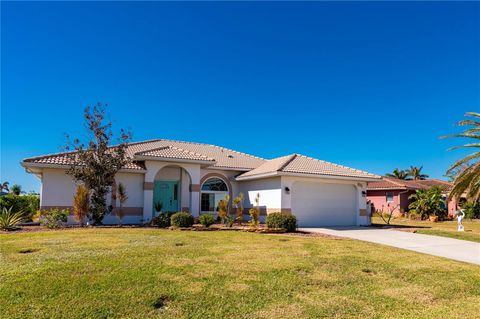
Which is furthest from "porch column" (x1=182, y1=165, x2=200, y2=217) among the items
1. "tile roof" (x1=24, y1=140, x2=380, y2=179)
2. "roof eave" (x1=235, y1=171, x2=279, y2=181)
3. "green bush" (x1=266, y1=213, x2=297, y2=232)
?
"green bush" (x1=266, y1=213, x2=297, y2=232)

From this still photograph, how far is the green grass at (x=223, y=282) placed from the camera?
589 centimetres

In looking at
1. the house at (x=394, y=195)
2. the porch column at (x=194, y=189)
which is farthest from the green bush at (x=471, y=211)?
the porch column at (x=194, y=189)

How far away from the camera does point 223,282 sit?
7.33 meters

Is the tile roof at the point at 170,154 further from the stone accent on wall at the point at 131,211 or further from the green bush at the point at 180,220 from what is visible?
the green bush at the point at 180,220

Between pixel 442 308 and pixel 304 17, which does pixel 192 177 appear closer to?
pixel 304 17

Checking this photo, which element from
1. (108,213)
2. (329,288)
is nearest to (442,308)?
(329,288)

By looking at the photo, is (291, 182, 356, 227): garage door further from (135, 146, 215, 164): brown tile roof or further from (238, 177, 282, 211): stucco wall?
(135, 146, 215, 164): brown tile roof

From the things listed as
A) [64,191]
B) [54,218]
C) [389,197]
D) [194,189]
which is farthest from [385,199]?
[54,218]

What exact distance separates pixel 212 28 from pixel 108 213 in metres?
12.5

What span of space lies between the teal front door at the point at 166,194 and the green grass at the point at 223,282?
11477 mm

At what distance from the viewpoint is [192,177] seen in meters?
22.3

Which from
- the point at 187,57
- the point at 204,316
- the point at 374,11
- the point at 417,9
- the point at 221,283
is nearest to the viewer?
the point at 204,316

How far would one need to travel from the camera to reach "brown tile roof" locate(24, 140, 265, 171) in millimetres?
20094

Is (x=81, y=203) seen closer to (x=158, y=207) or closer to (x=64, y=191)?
(x=64, y=191)
